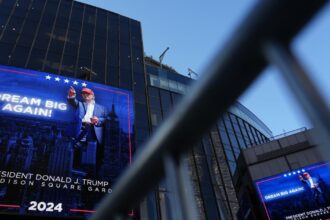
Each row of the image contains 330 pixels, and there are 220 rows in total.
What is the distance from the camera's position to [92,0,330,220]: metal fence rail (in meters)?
0.89

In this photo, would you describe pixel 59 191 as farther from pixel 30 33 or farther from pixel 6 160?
pixel 30 33

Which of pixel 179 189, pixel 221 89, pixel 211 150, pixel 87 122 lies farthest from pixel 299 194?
pixel 221 89

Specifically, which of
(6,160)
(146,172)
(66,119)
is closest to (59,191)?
(6,160)

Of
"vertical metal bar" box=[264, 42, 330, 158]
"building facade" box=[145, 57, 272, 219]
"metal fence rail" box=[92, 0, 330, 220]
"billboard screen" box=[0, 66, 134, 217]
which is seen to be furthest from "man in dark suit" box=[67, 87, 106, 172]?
"vertical metal bar" box=[264, 42, 330, 158]

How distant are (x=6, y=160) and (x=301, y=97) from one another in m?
15.2

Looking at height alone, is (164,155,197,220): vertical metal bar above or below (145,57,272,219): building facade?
below

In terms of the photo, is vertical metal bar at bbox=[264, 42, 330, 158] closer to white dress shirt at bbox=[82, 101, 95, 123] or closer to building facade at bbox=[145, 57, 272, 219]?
white dress shirt at bbox=[82, 101, 95, 123]

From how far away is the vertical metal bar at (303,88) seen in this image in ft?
2.63

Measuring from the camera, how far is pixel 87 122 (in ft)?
56.6

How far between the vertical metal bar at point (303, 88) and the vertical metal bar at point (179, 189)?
0.57m

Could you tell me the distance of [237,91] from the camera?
1.05 m

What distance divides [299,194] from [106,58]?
51.7ft

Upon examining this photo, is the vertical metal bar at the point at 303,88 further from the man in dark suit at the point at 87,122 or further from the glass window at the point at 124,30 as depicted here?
the glass window at the point at 124,30

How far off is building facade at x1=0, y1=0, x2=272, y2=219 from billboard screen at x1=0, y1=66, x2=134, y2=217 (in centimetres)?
197
